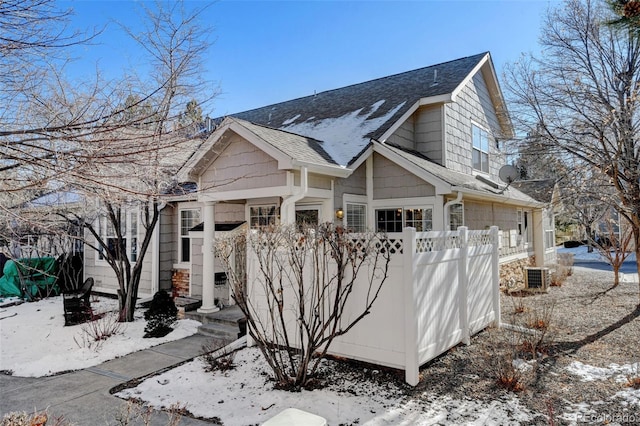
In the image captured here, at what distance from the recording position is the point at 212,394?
4660 millimetres

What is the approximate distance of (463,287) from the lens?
5957mm

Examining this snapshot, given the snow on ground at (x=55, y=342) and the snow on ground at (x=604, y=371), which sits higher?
the snow on ground at (x=604, y=371)

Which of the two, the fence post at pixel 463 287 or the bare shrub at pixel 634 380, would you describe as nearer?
the bare shrub at pixel 634 380

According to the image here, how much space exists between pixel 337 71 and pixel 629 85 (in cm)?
1016

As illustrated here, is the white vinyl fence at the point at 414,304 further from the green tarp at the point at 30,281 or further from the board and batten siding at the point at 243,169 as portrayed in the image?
the green tarp at the point at 30,281

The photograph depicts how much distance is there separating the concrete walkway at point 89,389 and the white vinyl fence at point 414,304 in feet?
6.27

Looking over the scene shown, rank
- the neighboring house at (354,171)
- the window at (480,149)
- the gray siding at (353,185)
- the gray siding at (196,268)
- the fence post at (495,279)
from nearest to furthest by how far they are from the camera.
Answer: the fence post at (495,279) < the neighboring house at (354,171) < the gray siding at (353,185) < the gray siding at (196,268) < the window at (480,149)

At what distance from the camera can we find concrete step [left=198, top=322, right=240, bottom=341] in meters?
7.21

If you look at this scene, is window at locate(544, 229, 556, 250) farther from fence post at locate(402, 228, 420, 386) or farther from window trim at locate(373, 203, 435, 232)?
fence post at locate(402, 228, 420, 386)

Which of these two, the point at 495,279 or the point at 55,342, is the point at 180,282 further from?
the point at 495,279

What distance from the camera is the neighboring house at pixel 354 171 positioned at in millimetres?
7461

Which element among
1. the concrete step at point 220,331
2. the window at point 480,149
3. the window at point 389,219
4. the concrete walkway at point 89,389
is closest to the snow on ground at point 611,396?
the concrete walkway at point 89,389

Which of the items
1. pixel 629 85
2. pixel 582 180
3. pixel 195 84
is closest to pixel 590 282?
pixel 582 180

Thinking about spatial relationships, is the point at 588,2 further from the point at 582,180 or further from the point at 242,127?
the point at 242,127
